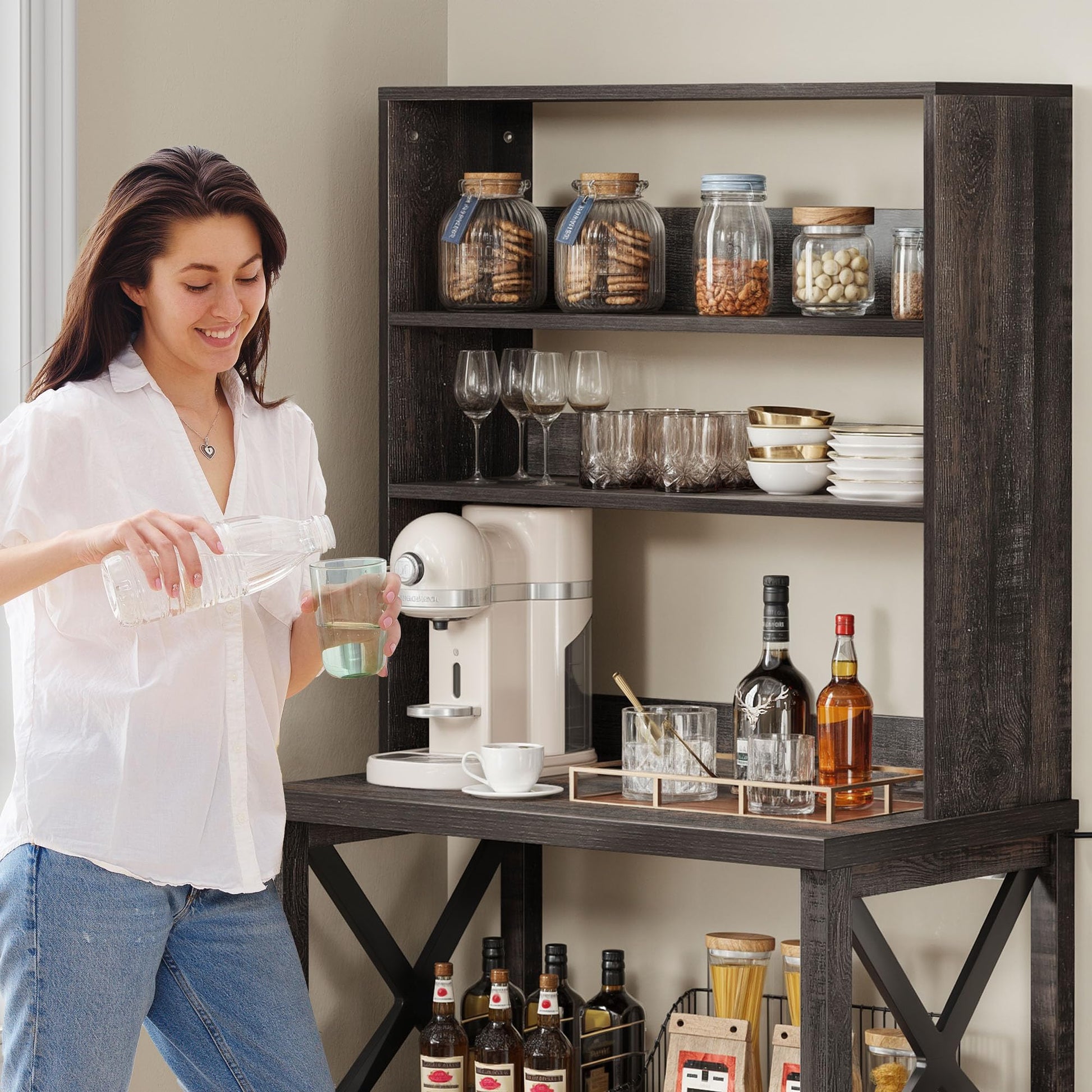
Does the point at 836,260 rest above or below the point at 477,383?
above

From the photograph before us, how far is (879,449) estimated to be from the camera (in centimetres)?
267

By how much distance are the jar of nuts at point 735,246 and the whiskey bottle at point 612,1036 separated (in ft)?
3.73

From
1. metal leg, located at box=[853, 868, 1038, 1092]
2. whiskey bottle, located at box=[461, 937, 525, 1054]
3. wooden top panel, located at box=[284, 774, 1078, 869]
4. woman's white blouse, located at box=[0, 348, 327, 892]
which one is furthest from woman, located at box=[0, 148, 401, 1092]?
whiskey bottle, located at box=[461, 937, 525, 1054]

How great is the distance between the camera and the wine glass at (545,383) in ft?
9.61

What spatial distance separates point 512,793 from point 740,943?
518 mm

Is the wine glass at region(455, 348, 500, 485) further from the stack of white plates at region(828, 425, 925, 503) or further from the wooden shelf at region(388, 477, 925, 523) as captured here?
the stack of white plates at region(828, 425, 925, 503)

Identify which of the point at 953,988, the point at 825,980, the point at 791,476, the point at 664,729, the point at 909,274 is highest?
the point at 909,274

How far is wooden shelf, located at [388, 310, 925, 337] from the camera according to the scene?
8.81 ft

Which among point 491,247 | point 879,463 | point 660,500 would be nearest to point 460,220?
point 491,247

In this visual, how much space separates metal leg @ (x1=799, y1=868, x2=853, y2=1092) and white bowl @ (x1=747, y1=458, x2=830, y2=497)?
2.04 feet

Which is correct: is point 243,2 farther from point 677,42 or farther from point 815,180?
point 815,180

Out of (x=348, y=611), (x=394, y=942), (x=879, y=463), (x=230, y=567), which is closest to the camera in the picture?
(x=230, y=567)

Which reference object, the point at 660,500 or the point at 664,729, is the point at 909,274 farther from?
the point at 664,729

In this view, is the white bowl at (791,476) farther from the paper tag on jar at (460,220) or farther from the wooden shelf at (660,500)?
the paper tag on jar at (460,220)
